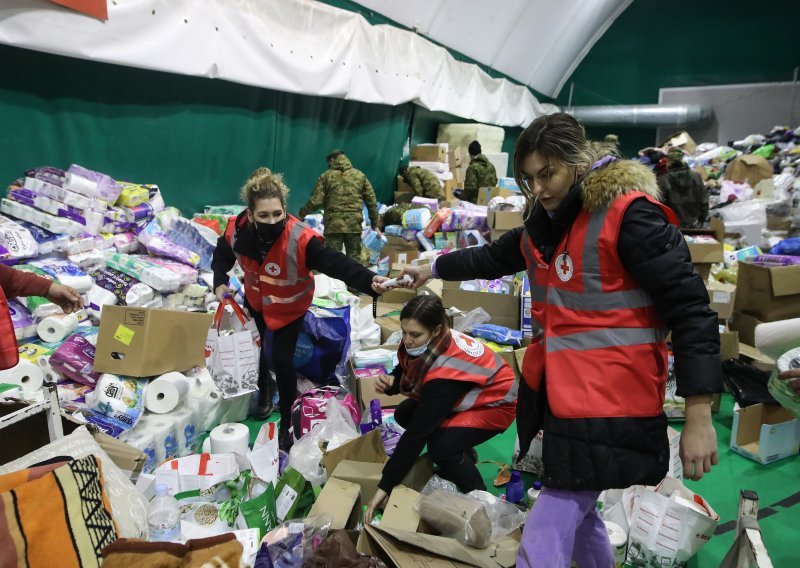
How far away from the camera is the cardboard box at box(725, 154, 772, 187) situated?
26.3ft

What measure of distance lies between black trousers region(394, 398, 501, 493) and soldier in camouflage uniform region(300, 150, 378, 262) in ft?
10.3

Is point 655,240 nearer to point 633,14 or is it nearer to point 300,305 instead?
point 300,305

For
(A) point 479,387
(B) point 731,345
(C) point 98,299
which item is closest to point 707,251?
(B) point 731,345

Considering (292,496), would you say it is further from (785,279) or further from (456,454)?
(785,279)

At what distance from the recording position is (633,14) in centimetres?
1290

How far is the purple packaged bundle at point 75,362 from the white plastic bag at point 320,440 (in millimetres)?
1117

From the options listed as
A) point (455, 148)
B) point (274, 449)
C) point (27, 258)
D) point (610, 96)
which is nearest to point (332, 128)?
point (455, 148)

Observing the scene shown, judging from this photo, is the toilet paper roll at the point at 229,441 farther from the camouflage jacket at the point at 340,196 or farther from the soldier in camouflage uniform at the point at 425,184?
the soldier in camouflage uniform at the point at 425,184

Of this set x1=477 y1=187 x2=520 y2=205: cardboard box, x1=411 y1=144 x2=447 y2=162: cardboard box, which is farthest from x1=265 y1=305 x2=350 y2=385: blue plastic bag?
x1=411 y1=144 x2=447 y2=162: cardboard box

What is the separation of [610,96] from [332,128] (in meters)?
9.32

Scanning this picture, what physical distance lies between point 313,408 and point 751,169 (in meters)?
8.08

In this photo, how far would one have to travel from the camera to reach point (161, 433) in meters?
2.47

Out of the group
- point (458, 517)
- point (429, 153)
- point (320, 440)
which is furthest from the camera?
point (429, 153)

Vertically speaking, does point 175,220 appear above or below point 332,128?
below
